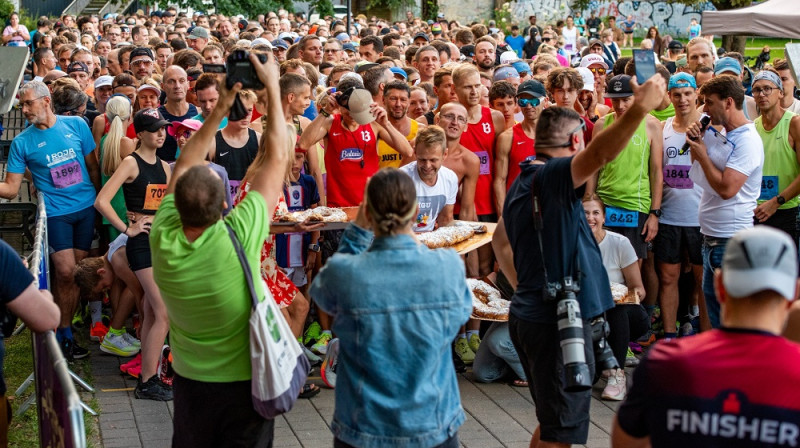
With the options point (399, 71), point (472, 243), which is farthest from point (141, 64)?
point (472, 243)

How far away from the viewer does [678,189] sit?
26.5 ft

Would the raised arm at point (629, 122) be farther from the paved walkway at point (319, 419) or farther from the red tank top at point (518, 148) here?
the red tank top at point (518, 148)

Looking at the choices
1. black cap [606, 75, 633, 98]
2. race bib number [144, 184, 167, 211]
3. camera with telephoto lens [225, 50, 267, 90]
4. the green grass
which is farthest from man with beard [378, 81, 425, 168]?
the green grass

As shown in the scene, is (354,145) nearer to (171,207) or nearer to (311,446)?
(311,446)

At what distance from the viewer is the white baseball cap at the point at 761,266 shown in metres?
2.84

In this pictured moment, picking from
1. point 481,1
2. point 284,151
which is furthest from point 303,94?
point 481,1

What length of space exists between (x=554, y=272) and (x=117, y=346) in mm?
4301

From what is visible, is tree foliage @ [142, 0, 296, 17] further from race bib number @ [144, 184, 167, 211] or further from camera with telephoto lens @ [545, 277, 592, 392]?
camera with telephoto lens @ [545, 277, 592, 392]

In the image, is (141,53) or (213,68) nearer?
(213,68)

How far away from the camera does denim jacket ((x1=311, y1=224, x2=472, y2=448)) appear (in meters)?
3.65

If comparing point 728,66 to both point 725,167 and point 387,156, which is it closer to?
point 725,167

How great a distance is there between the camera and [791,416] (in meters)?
2.77

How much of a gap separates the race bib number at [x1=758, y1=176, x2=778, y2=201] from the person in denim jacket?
4807mm

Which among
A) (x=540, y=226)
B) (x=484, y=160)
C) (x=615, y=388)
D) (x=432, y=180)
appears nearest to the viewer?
(x=540, y=226)
